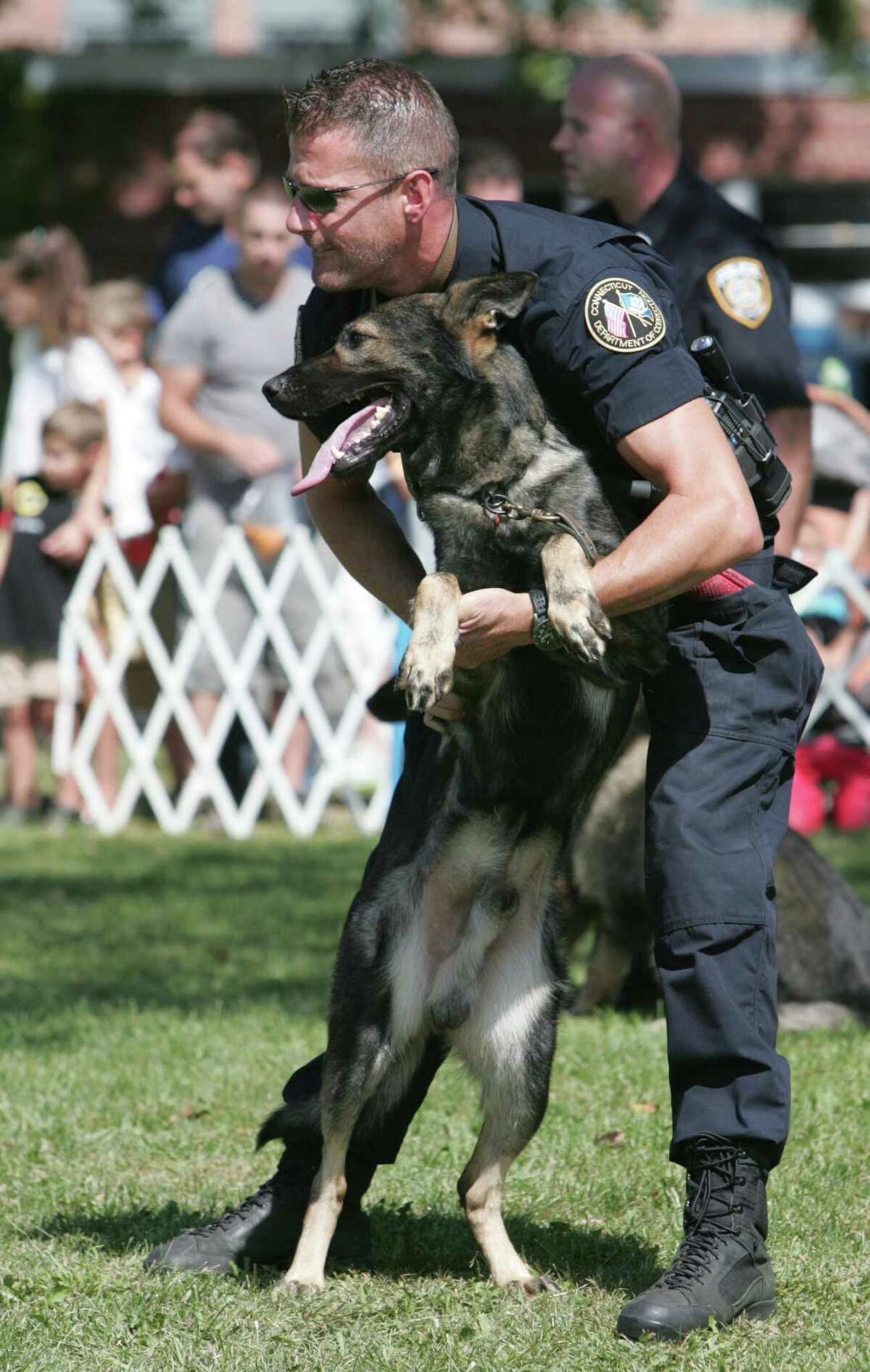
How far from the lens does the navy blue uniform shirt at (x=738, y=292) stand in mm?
4543

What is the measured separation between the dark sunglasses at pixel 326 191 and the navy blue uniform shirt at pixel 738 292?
61.7 inches

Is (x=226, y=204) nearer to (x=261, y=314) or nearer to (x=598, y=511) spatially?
(x=261, y=314)

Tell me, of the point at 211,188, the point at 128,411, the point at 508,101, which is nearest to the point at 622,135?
the point at 211,188

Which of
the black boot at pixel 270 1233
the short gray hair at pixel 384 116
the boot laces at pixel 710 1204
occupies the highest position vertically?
the short gray hair at pixel 384 116

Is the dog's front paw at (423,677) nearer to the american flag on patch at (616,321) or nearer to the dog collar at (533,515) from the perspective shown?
the dog collar at (533,515)

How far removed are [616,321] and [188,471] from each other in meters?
6.45

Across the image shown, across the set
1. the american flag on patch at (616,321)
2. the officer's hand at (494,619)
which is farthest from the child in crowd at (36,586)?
the american flag on patch at (616,321)

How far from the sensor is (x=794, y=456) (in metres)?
4.78

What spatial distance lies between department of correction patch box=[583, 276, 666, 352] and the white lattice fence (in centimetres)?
587

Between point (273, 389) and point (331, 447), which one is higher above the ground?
point (273, 389)

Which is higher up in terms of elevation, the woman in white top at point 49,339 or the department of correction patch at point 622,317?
the woman in white top at point 49,339

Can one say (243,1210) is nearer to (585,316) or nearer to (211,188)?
(585,316)

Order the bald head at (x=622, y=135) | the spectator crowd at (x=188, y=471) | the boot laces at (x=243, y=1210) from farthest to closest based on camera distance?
1. the spectator crowd at (x=188, y=471)
2. the bald head at (x=622, y=135)
3. the boot laces at (x=243, y=1210)

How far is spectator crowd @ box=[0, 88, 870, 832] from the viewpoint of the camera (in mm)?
8641
